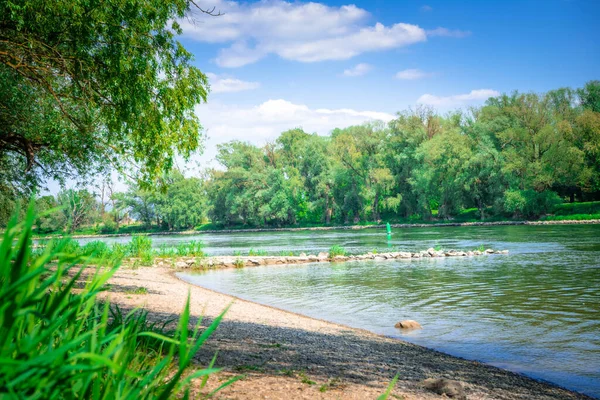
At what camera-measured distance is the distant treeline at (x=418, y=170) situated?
186 ft

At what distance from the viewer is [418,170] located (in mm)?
65125

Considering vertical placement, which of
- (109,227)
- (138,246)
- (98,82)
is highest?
(98,82)

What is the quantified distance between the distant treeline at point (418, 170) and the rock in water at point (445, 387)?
38.4m

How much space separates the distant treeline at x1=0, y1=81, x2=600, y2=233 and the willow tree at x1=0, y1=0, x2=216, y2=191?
2983cm

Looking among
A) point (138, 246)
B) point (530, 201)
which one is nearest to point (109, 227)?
point (138, 246)

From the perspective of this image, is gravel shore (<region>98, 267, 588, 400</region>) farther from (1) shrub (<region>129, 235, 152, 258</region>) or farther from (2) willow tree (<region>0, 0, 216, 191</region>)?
(1) shrub (<region>129, 235, 152, 258</region>)

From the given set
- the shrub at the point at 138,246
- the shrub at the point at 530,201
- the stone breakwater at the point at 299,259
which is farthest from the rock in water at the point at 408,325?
the shrub at the point at 530,201

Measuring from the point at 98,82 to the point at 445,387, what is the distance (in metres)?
10.2

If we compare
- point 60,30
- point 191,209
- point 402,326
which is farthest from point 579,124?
point 191,209

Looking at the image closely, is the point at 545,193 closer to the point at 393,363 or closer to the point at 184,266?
the point at 184,266

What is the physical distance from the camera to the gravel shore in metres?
5.41

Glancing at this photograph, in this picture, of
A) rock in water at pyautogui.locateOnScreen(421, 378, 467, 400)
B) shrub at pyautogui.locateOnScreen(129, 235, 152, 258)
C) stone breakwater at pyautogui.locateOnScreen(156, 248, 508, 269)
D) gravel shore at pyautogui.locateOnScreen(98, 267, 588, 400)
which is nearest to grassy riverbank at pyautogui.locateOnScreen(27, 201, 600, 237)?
→ shrub at pyautogui.locateOnScreen(129, 235, 152, 258)

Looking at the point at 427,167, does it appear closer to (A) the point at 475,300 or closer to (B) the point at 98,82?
(A) the point at 475,300

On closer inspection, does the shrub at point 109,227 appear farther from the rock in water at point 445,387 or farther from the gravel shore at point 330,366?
the rock in water at point 445,387
